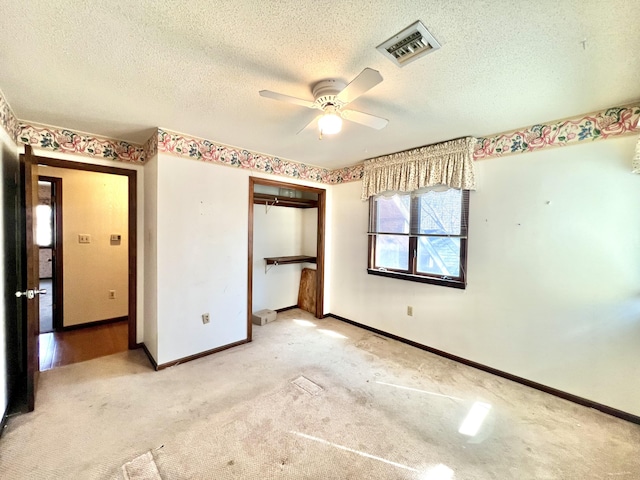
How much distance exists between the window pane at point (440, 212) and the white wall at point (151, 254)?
114 inches

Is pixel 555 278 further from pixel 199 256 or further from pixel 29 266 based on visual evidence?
pixel 29 266

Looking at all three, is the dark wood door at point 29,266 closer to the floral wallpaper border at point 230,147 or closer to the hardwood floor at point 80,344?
the floral wallpaper border at point 230,147

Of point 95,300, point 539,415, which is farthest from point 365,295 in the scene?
point 95,300

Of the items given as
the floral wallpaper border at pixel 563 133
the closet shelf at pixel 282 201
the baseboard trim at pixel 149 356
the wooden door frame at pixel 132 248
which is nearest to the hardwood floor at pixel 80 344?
the baseboard trim at pixel 149 356

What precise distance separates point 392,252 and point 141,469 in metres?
3.08

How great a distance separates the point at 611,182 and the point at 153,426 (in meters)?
3.90

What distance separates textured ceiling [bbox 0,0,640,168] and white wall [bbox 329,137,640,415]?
512 millimetres

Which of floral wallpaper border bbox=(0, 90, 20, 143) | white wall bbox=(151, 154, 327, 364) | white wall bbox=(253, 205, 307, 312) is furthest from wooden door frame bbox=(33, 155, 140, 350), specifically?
white wall bbox=(253, 205, 307, 312)

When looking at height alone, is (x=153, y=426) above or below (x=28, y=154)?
below

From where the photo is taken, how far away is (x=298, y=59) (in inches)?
59.3

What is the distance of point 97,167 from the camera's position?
9.07 feet

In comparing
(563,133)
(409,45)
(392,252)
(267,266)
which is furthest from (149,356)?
(563,133)

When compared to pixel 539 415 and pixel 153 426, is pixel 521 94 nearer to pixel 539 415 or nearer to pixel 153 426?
pixel 539 415

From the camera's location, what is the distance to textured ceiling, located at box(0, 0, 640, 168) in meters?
1.19
